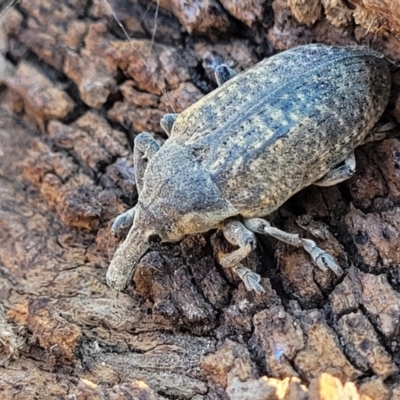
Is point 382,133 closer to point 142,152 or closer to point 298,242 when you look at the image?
point 298,242

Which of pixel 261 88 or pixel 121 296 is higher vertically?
pixel 261 88

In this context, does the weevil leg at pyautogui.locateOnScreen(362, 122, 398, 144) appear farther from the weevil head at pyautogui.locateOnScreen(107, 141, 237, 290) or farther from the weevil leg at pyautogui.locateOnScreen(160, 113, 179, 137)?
the weevil leg at pyautogui.locateOnScreen(160, 113, 179, 137)

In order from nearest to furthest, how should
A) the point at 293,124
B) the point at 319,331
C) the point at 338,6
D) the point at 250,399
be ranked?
the point at 250,399
the point at 319,331
the point at 293,124
the point at 338,6

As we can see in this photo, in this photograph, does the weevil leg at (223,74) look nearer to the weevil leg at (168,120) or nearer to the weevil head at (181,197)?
the weevil leg at (168,120)

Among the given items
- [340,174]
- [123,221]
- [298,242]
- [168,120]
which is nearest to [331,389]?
[298,242]

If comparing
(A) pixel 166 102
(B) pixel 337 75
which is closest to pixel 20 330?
(A) pixel 166 102

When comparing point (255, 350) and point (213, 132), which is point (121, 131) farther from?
point (255, 350)

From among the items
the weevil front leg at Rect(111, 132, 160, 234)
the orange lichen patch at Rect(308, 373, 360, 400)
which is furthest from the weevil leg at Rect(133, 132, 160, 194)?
the orange lichen patch at Rect(308, 373, 360, 400)
